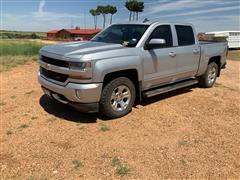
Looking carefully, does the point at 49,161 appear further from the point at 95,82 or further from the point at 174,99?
the point at 174,99

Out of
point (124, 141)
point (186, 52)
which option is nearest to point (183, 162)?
point (124, 141)

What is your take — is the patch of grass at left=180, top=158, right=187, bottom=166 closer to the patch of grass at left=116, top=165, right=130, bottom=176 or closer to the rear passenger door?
the patch of grass at left=116, top=165, right=130, bottom=176

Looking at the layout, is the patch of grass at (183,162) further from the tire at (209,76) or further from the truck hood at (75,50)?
the tire at (209,76)

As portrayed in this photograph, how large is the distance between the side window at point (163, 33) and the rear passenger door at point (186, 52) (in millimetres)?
264

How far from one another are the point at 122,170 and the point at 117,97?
180 centimetres

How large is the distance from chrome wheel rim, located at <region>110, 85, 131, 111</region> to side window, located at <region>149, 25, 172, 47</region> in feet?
4.30

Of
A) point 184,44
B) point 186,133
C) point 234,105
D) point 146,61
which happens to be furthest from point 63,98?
point 234,105

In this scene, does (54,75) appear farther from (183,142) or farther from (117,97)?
(183,142)

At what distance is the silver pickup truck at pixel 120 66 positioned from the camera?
430 centimetres

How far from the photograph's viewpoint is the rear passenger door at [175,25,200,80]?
19.5 feet

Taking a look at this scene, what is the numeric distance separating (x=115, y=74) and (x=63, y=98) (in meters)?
1.03

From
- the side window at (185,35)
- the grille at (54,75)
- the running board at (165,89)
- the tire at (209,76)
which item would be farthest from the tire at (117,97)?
the tire at (209,76)

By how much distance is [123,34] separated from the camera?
18.3ft

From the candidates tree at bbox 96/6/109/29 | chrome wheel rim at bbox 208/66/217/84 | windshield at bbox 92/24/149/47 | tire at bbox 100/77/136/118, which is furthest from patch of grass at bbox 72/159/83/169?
tree at bbox 96/6/109/29
